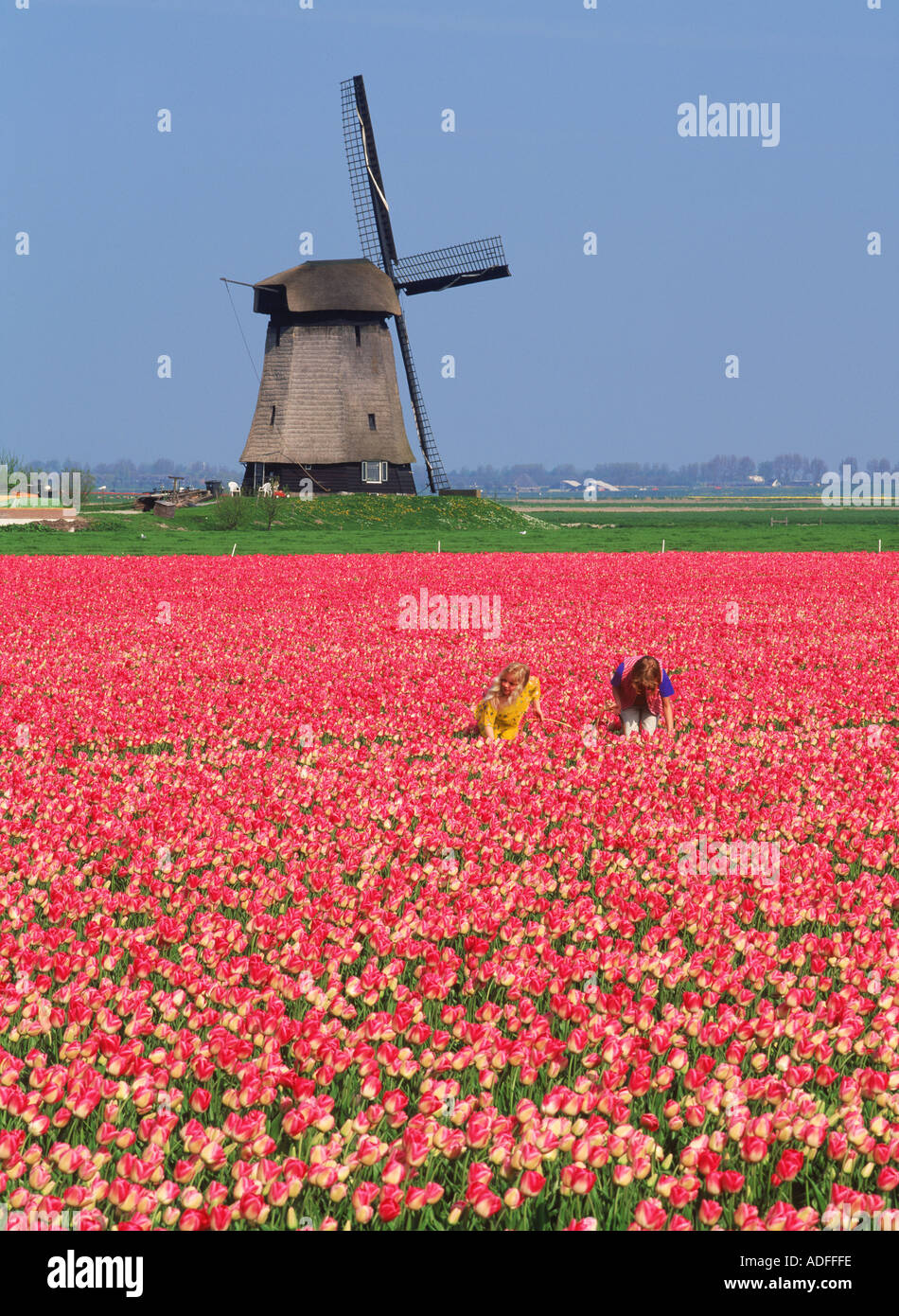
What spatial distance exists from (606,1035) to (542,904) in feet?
6.60

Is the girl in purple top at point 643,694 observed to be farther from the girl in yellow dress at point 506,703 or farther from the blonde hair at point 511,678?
the blonde hair at point 511,678

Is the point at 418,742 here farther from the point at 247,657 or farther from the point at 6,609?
the point at 6,609

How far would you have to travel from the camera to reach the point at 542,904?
23.7 feet

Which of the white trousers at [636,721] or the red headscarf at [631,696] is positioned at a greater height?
the red headscarf at [631,696]

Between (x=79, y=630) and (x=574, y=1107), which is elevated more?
(x=79, y=630)

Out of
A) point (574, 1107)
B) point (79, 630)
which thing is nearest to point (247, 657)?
point (79, 630)

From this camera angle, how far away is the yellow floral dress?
1236 centimetres

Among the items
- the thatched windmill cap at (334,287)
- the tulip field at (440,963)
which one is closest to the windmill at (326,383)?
the thatched windmill cap at (334,287)

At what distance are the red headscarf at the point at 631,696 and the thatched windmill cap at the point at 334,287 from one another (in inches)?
2404

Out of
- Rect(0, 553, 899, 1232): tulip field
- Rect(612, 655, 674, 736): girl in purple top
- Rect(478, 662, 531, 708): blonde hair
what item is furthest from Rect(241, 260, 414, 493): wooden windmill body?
Rect(478, 662, 531, 708): blonde hair

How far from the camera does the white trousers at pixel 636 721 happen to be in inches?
499

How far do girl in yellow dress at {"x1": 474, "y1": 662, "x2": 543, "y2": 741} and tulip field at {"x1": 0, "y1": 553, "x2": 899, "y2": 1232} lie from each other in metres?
0.48

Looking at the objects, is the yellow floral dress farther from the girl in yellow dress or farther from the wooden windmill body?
the wooden windmill body

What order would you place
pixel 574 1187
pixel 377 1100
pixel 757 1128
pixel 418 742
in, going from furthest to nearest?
pixel 418 742 < pixel 377 1100 < pixel 757 1128 < pixel 574 1187
